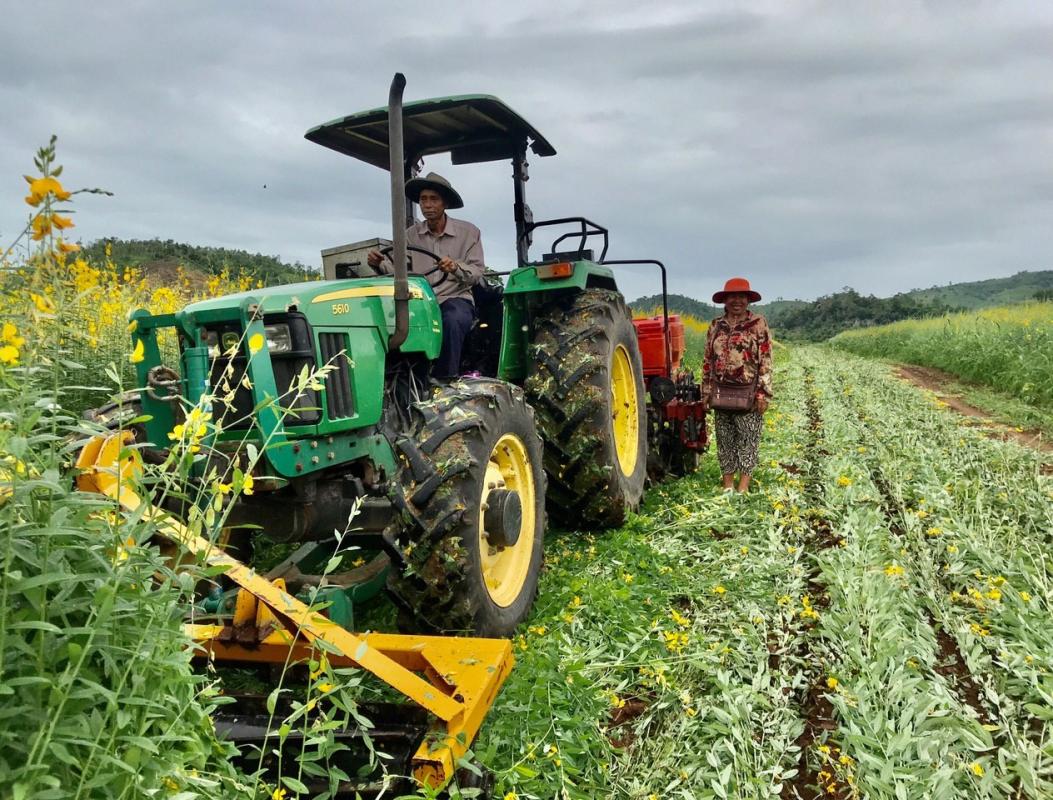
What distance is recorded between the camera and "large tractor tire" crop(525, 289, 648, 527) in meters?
4.49

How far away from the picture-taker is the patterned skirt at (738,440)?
5.98 metres

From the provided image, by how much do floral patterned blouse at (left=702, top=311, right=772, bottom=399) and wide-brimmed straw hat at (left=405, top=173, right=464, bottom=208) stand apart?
2466 mm

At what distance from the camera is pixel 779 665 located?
3.17 m

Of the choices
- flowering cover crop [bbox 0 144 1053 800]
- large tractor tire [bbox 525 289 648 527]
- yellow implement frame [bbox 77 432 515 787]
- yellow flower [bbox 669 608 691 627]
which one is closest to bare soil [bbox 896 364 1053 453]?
flowering cover crop [bbox 0 144 1053 800]

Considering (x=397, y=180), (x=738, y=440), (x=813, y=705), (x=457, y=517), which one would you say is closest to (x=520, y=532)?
(x=457, y=517)

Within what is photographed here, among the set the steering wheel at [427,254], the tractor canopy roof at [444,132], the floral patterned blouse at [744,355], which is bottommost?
the floral patterned blouse at [744,355]

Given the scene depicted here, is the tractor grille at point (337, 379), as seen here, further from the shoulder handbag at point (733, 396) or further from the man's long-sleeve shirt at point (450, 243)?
the shoulder handbag at point (733, 396)

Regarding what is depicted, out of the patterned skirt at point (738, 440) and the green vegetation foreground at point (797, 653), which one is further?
the patterned skirt at point (738, 440)

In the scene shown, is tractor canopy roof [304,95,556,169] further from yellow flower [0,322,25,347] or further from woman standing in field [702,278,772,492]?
yellow flower [0,322,25,347]

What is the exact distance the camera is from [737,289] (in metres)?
6.04

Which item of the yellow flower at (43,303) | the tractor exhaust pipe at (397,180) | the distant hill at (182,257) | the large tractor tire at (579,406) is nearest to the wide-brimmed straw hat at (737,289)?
the large tractor tire at (579,406)

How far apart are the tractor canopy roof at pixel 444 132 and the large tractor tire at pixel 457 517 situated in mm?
1919

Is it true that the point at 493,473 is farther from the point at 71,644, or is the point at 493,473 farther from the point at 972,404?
the point at 972,404

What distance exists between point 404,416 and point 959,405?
410 inches
